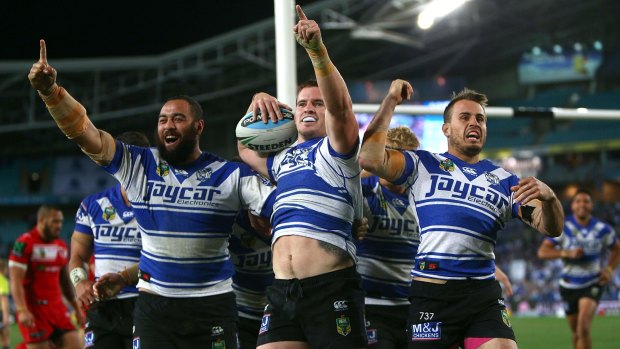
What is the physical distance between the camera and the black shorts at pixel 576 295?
11.9m

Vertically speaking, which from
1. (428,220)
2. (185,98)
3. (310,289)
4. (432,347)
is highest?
(185,98)

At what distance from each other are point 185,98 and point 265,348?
1702mm

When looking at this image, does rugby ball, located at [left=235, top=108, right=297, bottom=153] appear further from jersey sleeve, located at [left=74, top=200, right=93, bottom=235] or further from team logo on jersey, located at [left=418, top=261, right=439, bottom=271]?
jersey sleeve, located at [left=74, top=200, right=93, bottom=235]

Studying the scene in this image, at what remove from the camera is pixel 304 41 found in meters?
4.37

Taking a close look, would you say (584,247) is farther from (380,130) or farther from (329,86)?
(329,86)

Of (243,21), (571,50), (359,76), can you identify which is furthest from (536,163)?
(243,21)

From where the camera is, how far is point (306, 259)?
4.58 meters

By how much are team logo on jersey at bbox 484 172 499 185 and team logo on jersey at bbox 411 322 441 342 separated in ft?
3.23

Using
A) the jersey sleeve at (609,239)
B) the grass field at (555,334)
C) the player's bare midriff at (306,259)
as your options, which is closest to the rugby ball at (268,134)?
the player's bare midriff at (306,259)

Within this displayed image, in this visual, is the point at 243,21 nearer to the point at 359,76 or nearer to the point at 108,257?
the point at 359,76

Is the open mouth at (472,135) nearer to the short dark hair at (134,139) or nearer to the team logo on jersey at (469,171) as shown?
the team logo on jersey at (469,171)

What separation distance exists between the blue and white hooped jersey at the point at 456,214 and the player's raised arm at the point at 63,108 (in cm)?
190

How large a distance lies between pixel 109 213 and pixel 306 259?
101 inches

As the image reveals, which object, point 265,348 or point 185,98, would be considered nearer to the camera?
point 265,348
